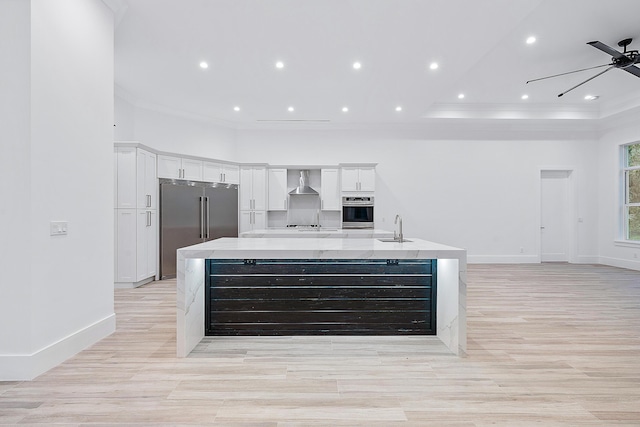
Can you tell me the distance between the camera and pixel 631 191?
7578 mm

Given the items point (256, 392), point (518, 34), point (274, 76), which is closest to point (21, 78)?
point (256, 392)

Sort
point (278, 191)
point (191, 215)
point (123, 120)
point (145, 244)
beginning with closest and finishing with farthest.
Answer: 1. point (145, 244)
2. point (123, 120)
3. point (191, 215)
4. point (278, 191)

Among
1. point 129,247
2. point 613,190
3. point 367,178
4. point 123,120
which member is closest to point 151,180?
point 129,247

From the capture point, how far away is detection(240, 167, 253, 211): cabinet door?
766 centimetres

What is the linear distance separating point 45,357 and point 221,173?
16.8 ft

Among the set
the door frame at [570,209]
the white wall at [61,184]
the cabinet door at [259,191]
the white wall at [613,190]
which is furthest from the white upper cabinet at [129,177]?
the white wall at [613,190]

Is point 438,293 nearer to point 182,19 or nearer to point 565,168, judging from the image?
point 182,19

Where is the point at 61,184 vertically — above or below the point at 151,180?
below

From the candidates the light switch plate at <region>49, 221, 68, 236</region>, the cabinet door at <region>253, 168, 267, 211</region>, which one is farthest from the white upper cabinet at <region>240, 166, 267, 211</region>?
the light switch plate at <region>49, 221, 68, 236</region>

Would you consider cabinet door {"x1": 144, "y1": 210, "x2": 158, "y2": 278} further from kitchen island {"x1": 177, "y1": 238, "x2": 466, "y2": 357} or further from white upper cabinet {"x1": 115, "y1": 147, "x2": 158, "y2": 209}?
kitchen island {"x1": 177, "y1": 238, "x2": 466, "y2": 357}

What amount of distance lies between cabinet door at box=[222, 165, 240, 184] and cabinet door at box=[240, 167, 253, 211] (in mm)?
92

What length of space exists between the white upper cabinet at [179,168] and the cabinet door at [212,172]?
0.10 m

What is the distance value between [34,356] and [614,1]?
6189 millimetres

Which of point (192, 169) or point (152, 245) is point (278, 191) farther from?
point (152, 245)
